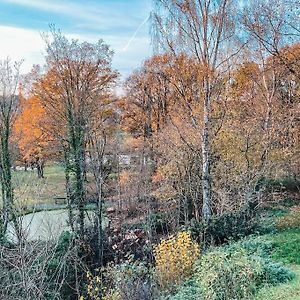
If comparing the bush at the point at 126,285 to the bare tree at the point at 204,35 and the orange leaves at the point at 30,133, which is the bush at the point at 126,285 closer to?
the bare tree at the point at 204,35

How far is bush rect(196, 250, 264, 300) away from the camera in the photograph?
6.40 meters

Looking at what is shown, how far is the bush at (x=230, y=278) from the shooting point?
6.40 m

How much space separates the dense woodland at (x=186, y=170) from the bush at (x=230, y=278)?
0.02 m

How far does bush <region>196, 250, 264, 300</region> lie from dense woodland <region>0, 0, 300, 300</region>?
0.02 m

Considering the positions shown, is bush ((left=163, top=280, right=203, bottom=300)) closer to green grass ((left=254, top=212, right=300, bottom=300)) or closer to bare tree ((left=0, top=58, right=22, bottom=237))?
green grass ((left=254, top=212, right=300, bottom=300))

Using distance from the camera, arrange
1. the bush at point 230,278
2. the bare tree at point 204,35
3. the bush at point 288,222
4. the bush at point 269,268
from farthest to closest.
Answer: the bare tree at point 204,35
the bush at point 288,222
the bush at point 269,268
the bush at point 230,278

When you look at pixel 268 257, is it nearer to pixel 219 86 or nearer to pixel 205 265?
pixel 205 265

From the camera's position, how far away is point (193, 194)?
13570mm

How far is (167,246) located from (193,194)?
4.65 metres

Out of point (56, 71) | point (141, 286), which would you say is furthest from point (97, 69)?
point (141, 286)

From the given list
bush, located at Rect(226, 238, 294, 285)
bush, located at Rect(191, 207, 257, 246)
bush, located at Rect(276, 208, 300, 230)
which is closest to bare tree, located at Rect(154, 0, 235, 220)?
bush, located at Rect(191, 207, 257, 246)

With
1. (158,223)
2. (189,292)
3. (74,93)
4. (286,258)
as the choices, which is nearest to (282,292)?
(189,292)

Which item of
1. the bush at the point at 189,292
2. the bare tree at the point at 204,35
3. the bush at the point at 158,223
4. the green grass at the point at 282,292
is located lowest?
the bush at the point at 158,223

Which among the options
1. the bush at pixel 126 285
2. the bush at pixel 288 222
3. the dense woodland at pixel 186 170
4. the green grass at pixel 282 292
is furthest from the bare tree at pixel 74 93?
the green grass at pixel 282 292
